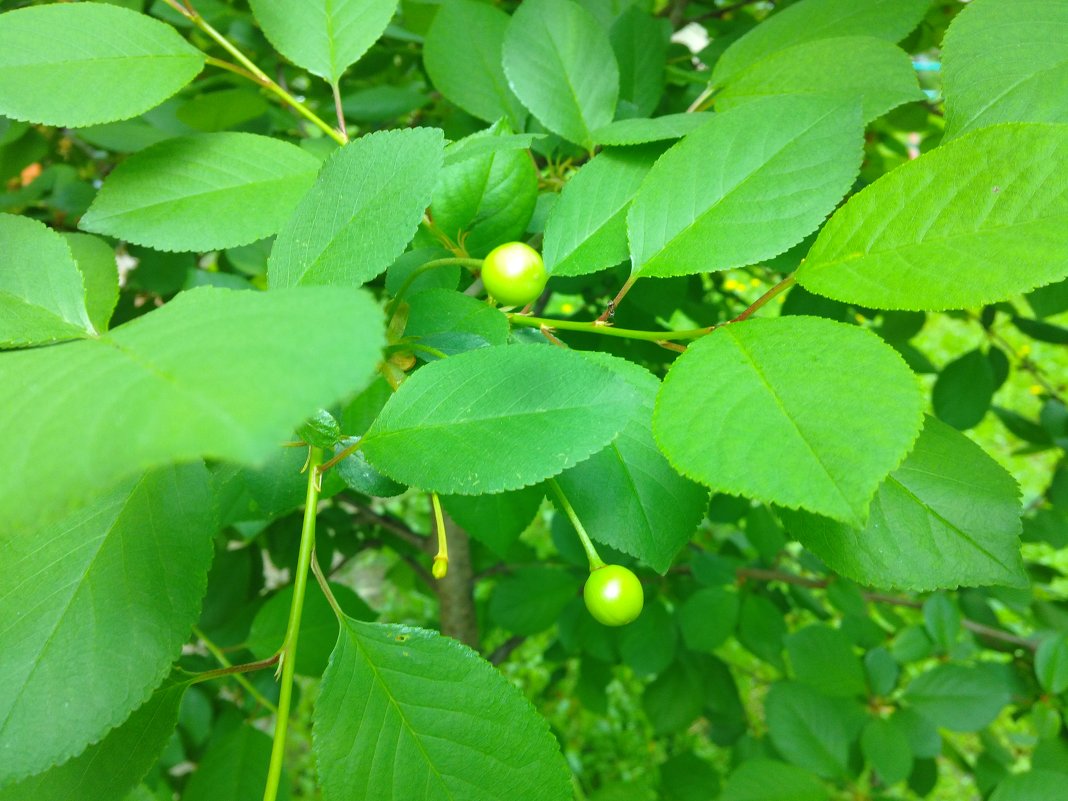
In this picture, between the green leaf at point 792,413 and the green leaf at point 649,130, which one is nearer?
the green leaf at point 792,413

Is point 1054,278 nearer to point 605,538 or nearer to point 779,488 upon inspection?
point 779,488

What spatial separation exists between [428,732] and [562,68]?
646 mm

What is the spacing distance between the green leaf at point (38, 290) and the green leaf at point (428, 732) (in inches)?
12.2

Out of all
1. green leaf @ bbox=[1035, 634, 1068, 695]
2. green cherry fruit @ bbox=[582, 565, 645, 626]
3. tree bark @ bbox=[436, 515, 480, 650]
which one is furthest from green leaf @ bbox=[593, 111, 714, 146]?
green leaf @ bbox=[1035, 634, 1068, 695]

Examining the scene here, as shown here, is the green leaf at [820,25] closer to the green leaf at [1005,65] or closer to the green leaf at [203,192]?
the green leaf at [1005,65]

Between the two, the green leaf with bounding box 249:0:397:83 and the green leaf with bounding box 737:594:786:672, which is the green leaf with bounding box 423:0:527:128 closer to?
the green leaf with bounding box 249:0:397:83

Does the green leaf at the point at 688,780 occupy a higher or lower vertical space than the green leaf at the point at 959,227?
lower

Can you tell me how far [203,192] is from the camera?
0.68 metres

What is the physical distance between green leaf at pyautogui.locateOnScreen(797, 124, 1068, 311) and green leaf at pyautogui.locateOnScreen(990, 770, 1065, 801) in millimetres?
811

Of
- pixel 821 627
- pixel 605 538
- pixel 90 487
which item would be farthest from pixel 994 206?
pixel 821 627

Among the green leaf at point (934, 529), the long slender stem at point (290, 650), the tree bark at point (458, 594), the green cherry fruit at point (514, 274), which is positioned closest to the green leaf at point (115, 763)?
the long slender stem at point (290, 650)

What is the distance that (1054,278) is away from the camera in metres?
0.43

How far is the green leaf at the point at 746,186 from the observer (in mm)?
536

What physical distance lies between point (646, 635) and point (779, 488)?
4.36 feet
